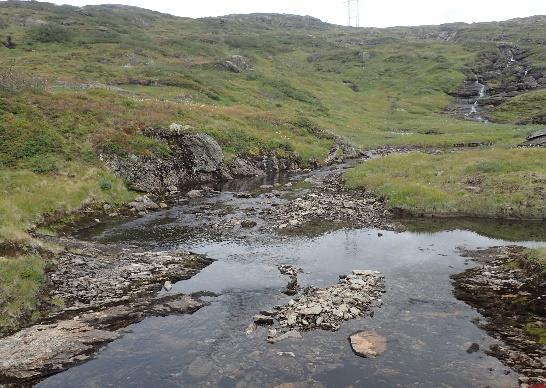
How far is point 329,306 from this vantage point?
2155 centimetres

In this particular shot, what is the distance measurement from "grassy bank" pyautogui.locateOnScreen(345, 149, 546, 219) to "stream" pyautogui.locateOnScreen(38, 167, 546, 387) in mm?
3180

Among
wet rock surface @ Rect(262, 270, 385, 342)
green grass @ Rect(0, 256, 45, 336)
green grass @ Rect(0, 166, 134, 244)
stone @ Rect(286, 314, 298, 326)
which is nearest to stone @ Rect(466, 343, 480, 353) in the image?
wet rock surface @ Rect(262, 270, 385, 342)

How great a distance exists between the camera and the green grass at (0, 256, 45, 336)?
20.5 m

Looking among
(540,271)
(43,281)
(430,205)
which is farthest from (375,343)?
(430,205)

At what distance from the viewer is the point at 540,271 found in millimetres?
24547

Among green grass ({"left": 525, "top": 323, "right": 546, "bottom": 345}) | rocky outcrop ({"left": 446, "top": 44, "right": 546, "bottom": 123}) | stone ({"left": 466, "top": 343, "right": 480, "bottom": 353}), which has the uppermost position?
rocky outcrop ({"left": 446, "top": 44, "right": 546, "bottom": 123})

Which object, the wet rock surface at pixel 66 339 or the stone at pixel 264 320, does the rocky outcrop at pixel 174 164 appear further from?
the stone at pixel 264 320

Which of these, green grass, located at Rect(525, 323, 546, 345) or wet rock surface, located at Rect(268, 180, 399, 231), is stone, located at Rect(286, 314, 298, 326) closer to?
green grass, located at Rect(525, 323, 546, 345)

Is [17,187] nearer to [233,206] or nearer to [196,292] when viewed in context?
[233,206]

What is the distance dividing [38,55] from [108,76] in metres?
29.5

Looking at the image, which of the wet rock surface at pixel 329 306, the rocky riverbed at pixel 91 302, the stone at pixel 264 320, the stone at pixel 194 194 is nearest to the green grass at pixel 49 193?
the rocky riverbed at pixel 91 302

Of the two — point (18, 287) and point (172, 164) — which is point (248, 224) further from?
point (172, 164)

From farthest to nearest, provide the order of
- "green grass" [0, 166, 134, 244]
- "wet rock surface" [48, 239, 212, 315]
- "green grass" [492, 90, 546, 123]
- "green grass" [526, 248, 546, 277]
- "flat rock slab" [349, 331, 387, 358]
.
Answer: "green grass" [492, 90, 546, 123] → "green grass" [0, 166, 134, 244] → "green grass" [526, 248, 546, 277] → "wet rock surface" [48, 239, 212, 315] → "flat rock slab" [349, 331, 387, 358]

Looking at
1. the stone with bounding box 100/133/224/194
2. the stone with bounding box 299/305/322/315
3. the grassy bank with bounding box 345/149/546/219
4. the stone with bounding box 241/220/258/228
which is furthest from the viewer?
the stone with bounding box 100/133/224/194
